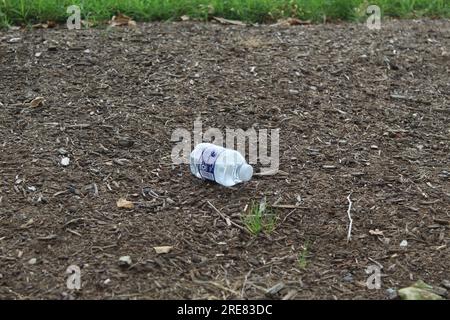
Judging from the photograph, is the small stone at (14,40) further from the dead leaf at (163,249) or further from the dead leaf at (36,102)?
the dead leaf at (163,249)

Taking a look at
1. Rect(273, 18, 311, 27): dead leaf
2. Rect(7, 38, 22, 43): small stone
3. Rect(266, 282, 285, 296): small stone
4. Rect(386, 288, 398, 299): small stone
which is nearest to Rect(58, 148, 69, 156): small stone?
Rect(266, 282, 285, 296): small stone

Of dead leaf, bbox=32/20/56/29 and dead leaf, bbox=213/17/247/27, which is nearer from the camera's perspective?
dead leaf, bbox=32/20/56/29

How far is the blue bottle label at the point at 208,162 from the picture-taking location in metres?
3.49

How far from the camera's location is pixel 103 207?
3.36 meters

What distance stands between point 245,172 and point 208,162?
182 millimetres

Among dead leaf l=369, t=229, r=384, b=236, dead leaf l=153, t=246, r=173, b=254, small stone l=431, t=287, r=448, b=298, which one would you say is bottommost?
small stone l=431, t=287, r=448, b=298

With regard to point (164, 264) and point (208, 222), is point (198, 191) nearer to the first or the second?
point (208, 222)

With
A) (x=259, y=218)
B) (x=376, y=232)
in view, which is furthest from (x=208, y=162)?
(x=376, y=232)

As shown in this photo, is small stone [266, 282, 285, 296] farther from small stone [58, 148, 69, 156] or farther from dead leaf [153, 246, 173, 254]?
small stone [58, 148, 69, 156]

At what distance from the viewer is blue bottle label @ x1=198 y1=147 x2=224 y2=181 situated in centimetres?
349

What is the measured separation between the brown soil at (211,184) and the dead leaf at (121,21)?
231 mm

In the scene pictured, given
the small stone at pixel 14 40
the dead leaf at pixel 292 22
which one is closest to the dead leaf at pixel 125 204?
the small stone at pixel 14 40

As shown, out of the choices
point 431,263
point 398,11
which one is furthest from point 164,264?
point 398,11

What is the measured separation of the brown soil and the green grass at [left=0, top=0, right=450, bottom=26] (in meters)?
0.31
